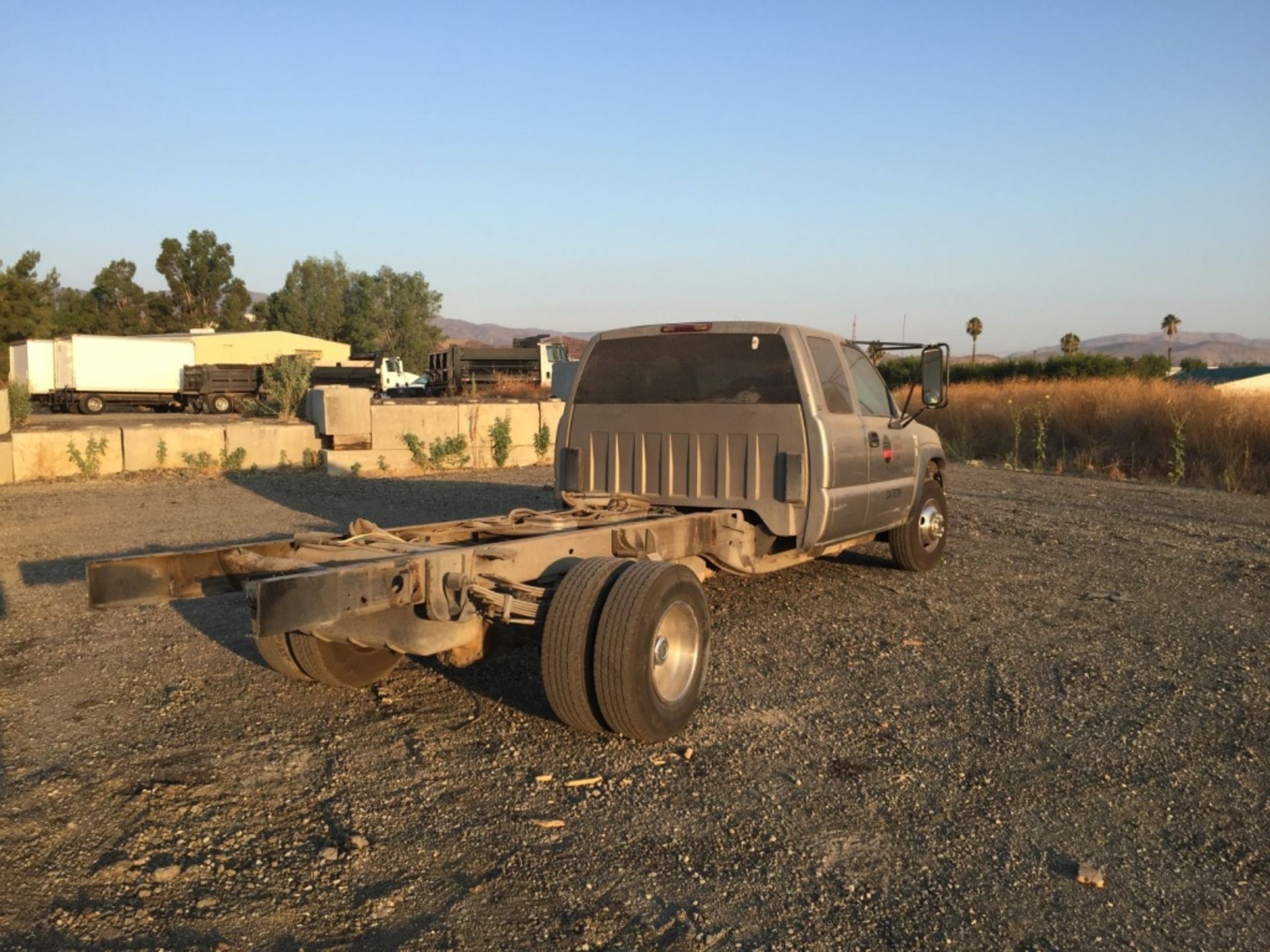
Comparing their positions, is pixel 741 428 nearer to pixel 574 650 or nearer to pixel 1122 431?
pixel 574 650

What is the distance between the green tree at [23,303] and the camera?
156 feet

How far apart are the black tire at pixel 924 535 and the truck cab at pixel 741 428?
0.71 m

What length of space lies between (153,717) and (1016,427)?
1924 cm

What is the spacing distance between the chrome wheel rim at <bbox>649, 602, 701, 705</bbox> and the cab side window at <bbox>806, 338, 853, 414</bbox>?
2.48 m

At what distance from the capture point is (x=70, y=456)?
15047mm

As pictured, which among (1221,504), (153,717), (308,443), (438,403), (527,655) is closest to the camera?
(153,717)

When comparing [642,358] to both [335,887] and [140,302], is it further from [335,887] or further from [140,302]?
[140,302]

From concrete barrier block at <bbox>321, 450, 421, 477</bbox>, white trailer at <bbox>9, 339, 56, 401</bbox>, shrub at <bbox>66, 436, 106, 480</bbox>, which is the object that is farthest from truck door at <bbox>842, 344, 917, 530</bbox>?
white trailer at <bbox>9, 339, 56, 401</bbox>

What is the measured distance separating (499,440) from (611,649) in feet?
45.6

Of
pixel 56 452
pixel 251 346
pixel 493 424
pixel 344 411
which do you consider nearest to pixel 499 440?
pixel 493 424

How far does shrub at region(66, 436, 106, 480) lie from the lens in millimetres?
15062

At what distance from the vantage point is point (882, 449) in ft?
25.6

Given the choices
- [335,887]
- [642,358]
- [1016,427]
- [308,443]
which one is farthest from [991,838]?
[1016,427]

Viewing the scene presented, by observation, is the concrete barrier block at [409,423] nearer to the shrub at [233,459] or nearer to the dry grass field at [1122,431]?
the shrub at [233,459]
